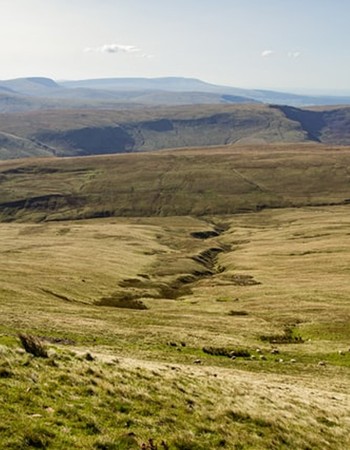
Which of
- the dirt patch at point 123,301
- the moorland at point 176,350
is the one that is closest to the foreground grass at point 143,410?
the moorland at point 176,350

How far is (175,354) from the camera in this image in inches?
1989

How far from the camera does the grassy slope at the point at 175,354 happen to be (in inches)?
892

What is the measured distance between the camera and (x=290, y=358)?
55.2 metres

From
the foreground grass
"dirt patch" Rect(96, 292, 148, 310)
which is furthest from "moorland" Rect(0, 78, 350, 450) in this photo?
"dirt patch" Rect(96, 292, 148, 310)

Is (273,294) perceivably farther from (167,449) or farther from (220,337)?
(167,449)

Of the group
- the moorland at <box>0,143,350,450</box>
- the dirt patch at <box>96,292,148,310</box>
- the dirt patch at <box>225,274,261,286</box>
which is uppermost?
the moorland at <box>0,143,350,450</box>

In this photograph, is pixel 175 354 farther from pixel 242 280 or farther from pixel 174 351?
pixel 242 280

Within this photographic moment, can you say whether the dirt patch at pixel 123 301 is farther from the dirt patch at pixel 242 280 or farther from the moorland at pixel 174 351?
the dirt patch at pixel 242 280

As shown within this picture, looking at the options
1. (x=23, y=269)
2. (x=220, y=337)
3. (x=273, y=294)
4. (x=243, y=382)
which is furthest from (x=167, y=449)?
(x=23, y=269)

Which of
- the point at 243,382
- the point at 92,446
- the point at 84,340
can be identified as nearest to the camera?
the point at 92,446

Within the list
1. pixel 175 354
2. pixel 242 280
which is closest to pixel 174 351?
pixel 175 354

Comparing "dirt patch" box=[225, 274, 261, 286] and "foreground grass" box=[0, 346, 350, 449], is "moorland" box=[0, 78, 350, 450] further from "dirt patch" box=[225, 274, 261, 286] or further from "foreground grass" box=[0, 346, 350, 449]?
"dirt patch" box=[225, 274, 261, 286]

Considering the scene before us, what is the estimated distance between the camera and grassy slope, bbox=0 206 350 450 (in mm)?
22656

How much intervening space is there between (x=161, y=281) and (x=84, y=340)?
231 ft
